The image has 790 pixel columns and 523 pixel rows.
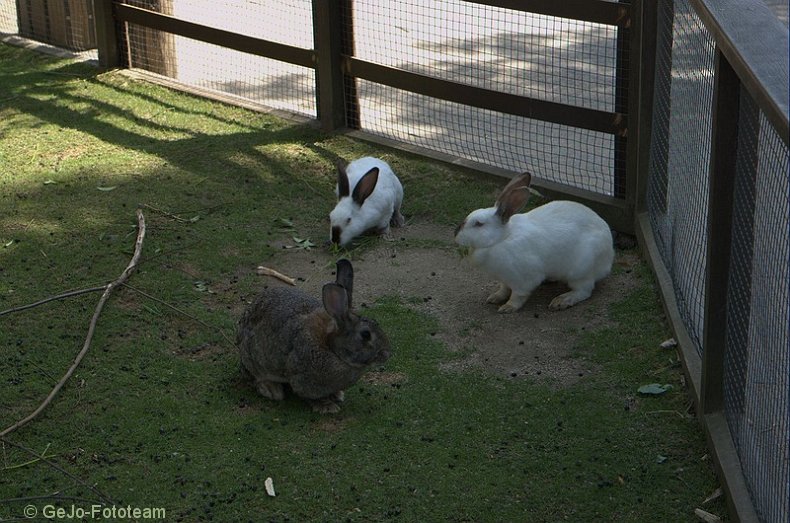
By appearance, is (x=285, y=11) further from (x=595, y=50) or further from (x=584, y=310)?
(x=584, y=310)

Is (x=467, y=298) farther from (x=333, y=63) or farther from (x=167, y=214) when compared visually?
(x=333, y=63)

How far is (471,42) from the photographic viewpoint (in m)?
8.94

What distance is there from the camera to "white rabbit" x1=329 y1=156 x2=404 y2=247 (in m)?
6.16

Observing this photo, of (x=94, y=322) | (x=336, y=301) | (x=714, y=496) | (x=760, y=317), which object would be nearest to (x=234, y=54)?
(x=94, y=322)

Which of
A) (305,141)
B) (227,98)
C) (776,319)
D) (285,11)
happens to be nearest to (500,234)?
(776,319)

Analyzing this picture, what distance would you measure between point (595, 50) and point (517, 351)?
4494mm

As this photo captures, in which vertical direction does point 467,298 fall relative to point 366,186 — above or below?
below

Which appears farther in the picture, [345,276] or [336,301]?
[345,276]

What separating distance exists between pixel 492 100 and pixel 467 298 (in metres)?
1.68

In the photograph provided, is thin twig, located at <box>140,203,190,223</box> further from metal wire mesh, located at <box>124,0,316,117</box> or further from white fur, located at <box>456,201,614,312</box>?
metal wire mesh, located at <box>124,0,316,117</box>

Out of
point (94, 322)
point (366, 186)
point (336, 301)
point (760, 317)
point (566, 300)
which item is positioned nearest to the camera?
point (760, 317)

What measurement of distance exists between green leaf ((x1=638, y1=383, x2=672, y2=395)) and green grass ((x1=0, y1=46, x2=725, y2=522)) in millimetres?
33

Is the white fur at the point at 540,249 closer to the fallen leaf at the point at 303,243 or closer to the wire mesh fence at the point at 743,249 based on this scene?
the wire mesh fence at the point at 743,249

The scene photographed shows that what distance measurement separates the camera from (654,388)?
4645 millimetres
